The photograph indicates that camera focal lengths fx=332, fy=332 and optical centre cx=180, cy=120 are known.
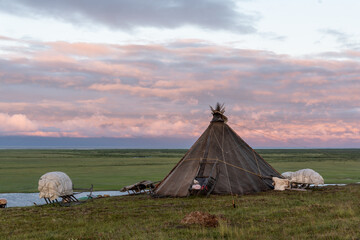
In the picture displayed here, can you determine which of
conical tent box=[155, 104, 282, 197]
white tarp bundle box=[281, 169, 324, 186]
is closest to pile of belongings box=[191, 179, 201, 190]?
conical tent box=[155, 104, 282, 197]

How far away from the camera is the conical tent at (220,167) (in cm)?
2441

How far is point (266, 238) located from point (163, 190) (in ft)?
46.2

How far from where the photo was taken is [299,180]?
27.1 metres

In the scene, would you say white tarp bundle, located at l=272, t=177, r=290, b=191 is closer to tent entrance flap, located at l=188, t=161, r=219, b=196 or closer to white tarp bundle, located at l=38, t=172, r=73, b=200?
tent entrance flap, located at l=188, t=161, r=219, b=196

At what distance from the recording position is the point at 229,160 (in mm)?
26281

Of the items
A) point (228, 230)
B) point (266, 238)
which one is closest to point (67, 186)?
point (228, 230)

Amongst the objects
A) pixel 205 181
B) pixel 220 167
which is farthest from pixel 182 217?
pixel 220 167

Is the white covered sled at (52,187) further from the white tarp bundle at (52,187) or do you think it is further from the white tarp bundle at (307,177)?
the white tarp bundle at (307,177)

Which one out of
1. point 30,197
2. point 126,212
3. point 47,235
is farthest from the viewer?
point 30,197

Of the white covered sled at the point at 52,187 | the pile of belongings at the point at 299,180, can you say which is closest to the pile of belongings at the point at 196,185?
the pile of belongings at the point at 299,180

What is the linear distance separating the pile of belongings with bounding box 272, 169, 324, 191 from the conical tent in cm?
96

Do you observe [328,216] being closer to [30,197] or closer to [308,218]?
[308,218]

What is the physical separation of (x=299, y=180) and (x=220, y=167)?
6.99 metres

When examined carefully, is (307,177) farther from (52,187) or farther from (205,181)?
(52,187)
